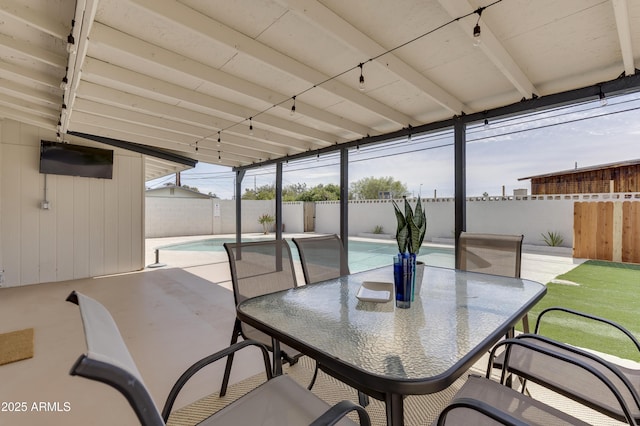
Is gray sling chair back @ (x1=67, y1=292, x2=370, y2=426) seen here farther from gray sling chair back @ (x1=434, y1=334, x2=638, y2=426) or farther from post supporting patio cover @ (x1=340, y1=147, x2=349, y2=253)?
post supporting patio cover @ (x1=340, y1=147, x2=349, y2=253)

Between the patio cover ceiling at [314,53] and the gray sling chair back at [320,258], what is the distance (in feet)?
4.48

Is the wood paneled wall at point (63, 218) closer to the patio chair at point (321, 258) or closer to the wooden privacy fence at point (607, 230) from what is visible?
the patio chair at point (321, 258)

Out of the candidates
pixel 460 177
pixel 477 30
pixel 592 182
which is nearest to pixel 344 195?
pixel 460 177

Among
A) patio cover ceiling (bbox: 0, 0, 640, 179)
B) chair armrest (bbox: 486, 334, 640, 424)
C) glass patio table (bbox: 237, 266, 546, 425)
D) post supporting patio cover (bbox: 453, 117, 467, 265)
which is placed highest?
patio cover ceiling (bbox: 0, 0, 640, 179)

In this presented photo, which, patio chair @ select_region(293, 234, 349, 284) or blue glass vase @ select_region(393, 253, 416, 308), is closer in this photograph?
blue glass vase @ select_region(393, 253, 416, 308)

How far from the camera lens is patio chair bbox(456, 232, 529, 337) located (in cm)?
226

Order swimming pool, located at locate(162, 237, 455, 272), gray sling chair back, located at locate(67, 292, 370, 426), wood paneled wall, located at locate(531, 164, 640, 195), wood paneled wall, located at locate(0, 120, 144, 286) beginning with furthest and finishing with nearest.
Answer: swimming pool, located at locate(162, 237, 455, 272), wood paneled wall, located at locate(531, 164, 640, 195), wood paneled wall, located at locate(0, 120, 144, 286), gray sling chair back, located at locate(67, 292, 370, 426)

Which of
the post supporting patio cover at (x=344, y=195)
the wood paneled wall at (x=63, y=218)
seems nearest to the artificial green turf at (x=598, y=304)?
the post supporting patio cover at (x=344, y=195)

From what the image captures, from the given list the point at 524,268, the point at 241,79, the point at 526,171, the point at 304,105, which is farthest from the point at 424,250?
the point at 241,79

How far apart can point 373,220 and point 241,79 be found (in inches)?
353

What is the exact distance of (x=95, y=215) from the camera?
5.29 meters

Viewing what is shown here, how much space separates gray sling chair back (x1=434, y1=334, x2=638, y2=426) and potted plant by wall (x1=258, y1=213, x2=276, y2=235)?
13278mm

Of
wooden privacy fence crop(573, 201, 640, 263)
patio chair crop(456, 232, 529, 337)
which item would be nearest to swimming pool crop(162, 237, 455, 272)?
wooden privacy fence crop(573, 201, 640, 263)

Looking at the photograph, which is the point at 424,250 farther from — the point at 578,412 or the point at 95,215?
the point at 95,215
